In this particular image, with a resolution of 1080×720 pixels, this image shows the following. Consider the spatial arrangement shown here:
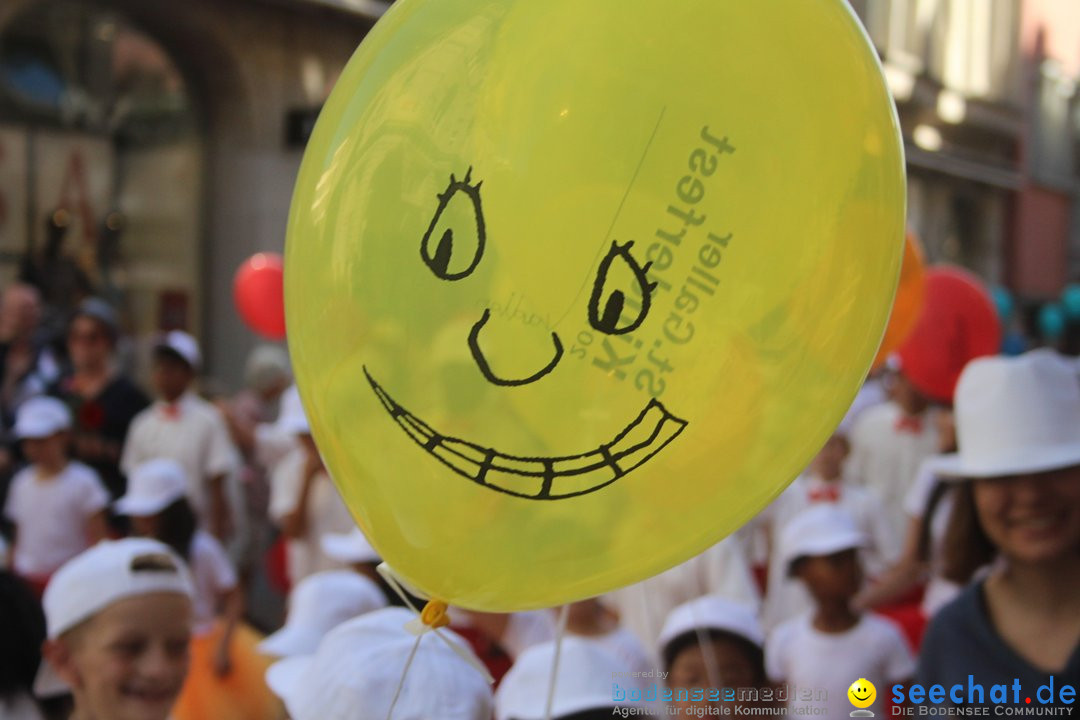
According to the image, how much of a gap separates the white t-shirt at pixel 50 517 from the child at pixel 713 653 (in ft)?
8.85

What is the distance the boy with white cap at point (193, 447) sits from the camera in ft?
18.1

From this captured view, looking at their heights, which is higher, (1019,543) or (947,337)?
(947,337)

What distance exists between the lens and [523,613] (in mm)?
3541

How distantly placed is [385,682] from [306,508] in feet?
9.34

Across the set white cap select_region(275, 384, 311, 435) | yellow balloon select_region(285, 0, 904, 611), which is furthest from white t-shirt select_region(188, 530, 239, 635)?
yellow balloon select_region(285, 0, 904, 611)

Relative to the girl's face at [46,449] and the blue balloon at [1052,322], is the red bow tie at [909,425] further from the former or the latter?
the blue balloon at [1052,322]

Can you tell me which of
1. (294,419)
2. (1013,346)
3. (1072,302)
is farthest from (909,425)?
(1072,302)

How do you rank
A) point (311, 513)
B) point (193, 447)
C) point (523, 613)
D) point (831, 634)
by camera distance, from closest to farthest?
point (523, 613) → point (831, 634) → point (311, 513) → point (193, 447)

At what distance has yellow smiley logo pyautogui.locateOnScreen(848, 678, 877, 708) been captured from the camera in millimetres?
3285

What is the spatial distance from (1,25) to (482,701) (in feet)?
26.2

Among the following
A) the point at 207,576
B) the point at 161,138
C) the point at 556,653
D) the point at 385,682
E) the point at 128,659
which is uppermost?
the point at 161,138

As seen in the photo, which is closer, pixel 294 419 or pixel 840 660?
pixel 840 660

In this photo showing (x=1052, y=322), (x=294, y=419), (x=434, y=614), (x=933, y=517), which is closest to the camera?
(x=434, y=614)

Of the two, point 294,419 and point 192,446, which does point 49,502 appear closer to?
point 192,446
